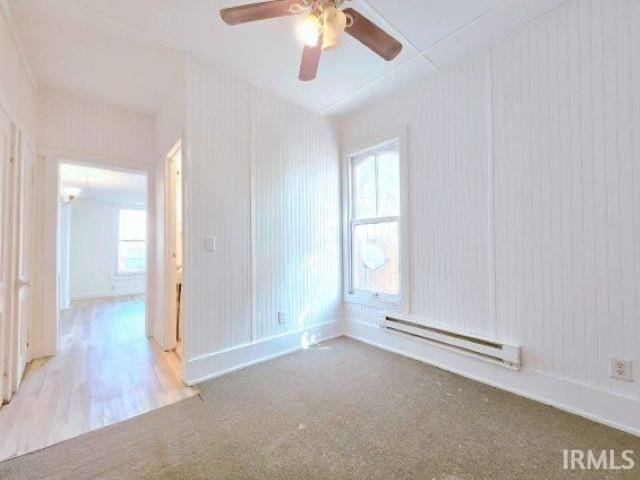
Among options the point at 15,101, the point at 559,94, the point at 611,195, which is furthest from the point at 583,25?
the point at 15,101

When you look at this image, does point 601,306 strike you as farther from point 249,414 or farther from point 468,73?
point 249,414

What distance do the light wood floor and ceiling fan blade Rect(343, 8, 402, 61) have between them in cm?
266

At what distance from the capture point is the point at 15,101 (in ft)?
7.01

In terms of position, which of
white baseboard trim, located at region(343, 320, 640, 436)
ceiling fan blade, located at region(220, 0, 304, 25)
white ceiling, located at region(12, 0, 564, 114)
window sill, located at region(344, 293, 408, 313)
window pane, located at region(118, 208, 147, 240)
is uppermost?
white ceiling, located at region(12, 0, 564, 114)

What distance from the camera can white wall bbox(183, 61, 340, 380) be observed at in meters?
2.41

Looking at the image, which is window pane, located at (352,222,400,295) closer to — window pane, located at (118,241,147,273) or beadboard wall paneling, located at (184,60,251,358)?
beadboard wall paneling, located at (184,60,251,358)

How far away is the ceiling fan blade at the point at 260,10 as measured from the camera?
1.41 metres

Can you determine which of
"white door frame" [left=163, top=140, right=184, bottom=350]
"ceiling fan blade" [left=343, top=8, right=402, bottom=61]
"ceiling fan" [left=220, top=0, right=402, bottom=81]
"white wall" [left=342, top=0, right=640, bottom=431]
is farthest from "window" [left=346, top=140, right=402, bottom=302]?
"white door frame" [left=163, top=140, right=184, bottom=350]

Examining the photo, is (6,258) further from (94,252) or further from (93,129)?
(94,252)

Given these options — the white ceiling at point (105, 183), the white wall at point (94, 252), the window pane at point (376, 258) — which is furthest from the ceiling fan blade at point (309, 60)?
the white wall at point (94, 252)

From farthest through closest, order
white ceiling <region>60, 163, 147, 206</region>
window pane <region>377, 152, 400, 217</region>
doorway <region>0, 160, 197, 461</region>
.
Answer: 1. white ceiling <region>60, 163, 147, 206</region>
2. window pane <region>377, 152, 400, 217</region>
3. doorway <region>0, 160, 197, 461</region>

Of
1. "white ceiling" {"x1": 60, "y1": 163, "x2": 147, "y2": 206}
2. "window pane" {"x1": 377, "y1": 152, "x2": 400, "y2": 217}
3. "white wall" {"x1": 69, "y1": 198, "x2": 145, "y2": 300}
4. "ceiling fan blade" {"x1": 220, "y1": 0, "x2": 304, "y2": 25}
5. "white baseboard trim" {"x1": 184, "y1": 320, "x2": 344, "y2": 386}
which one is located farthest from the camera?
"white wall" {"x1": 69, "y1": 198, "x2": 145, "y2": 300}

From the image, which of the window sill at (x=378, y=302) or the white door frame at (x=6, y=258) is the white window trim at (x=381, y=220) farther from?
the white door frame at (x=6, y=258)
